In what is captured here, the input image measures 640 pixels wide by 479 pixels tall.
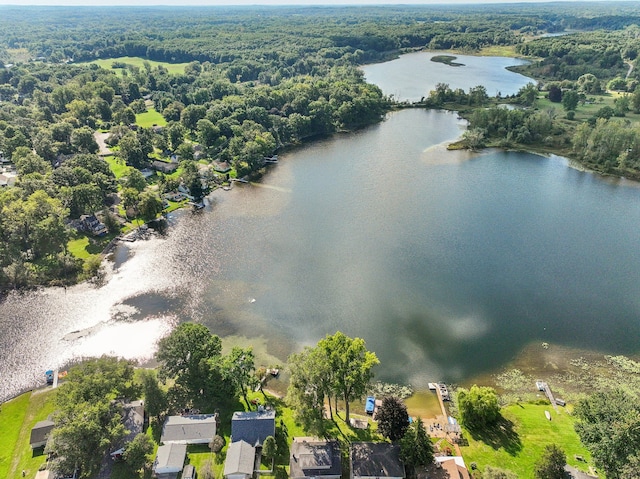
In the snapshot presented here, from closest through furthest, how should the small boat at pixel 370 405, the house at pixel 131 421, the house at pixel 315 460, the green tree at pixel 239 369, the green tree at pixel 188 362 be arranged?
1. the house at pixel 315 460
2. the house at pixel 131 421
3. the green tree at pixel 239 369
4. the green tree at pixel 188 362
5. the small boat at pixel 370 405

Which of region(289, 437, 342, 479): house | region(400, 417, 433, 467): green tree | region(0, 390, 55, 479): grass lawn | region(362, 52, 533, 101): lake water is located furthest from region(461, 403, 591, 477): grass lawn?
region(362, 52, 533, 101): lake water

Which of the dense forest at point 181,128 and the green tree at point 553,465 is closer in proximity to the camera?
the green tree at point 553,465

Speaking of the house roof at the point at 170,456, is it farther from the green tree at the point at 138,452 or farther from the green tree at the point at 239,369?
the green tree at the point at 239,369

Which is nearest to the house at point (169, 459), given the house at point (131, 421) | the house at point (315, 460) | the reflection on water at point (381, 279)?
the house at point (131, 421)

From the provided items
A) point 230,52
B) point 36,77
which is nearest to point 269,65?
point 230,52

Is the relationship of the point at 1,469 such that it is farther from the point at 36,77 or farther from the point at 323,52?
the point at 323,52

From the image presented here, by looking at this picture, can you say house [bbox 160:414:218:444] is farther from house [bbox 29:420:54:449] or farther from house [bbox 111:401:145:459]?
house [bbox 29:420:54:449]

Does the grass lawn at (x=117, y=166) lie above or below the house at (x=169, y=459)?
above
